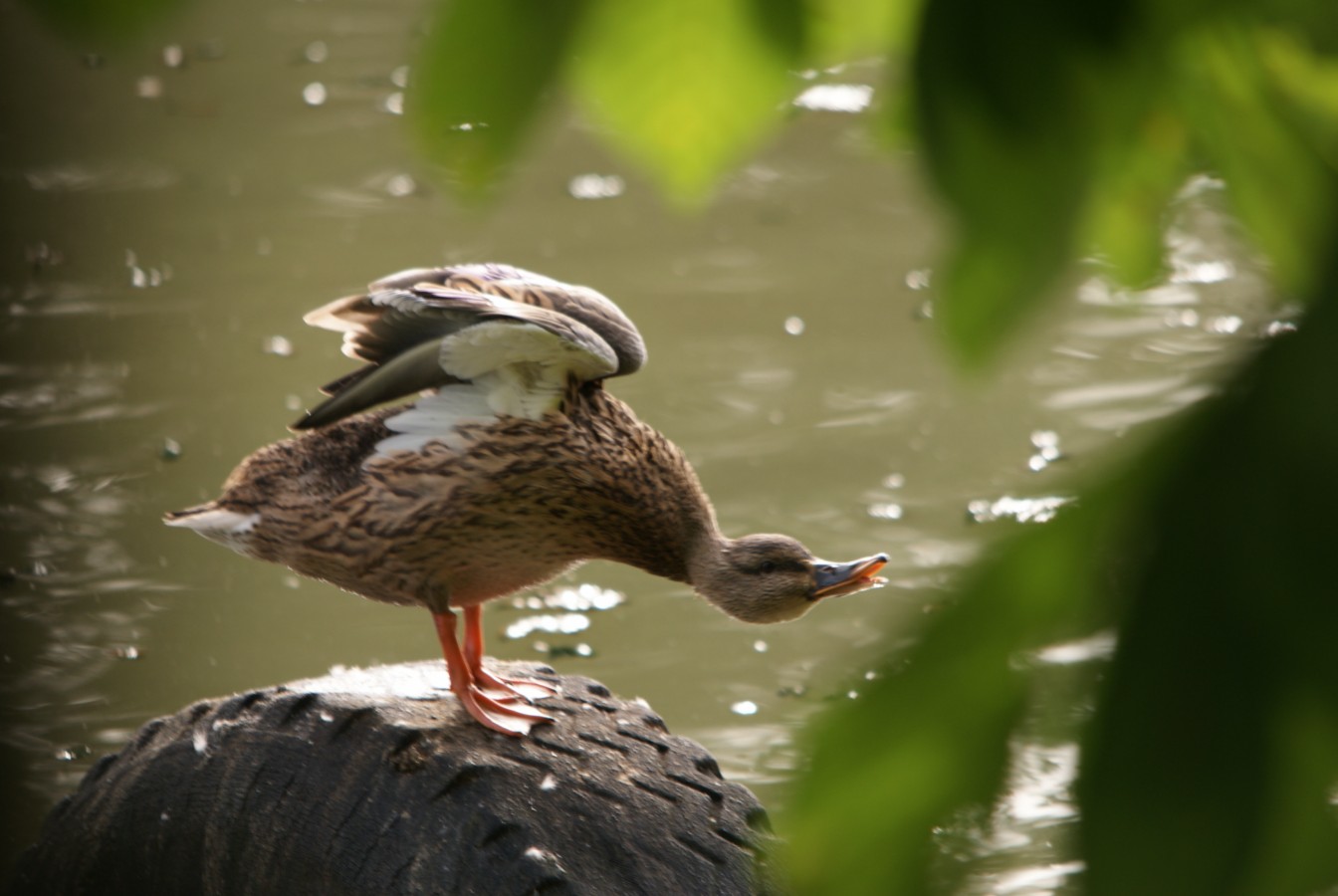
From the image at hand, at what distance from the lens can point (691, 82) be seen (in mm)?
412

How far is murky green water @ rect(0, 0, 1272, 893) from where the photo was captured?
2.83 m

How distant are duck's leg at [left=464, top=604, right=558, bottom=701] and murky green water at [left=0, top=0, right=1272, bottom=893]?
353 mm

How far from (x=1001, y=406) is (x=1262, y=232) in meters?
3.15

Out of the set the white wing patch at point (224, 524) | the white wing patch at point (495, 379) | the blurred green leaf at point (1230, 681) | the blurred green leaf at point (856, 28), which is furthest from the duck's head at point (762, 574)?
the blurred green leaf at point (1230, 681)

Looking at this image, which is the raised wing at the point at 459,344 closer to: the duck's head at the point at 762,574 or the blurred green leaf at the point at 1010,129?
the duck's head at the point at 762,574

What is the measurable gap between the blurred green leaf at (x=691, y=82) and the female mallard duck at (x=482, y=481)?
1.21m

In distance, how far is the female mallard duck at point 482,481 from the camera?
167 centimetres

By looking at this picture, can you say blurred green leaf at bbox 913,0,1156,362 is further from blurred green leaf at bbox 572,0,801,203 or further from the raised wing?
the raised wing

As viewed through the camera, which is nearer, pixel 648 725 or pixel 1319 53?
pixel 1319 53

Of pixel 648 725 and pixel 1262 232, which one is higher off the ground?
pixel 1262 232

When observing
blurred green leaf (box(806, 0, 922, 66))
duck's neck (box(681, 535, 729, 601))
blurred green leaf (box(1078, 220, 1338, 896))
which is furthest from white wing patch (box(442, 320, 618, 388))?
blurred green leaf (box(1078, 220, 1338, 896))

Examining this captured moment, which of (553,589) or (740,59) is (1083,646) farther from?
(553,589)

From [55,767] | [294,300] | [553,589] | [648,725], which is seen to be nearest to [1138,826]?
[648,725]

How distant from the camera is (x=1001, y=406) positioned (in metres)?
3.47
